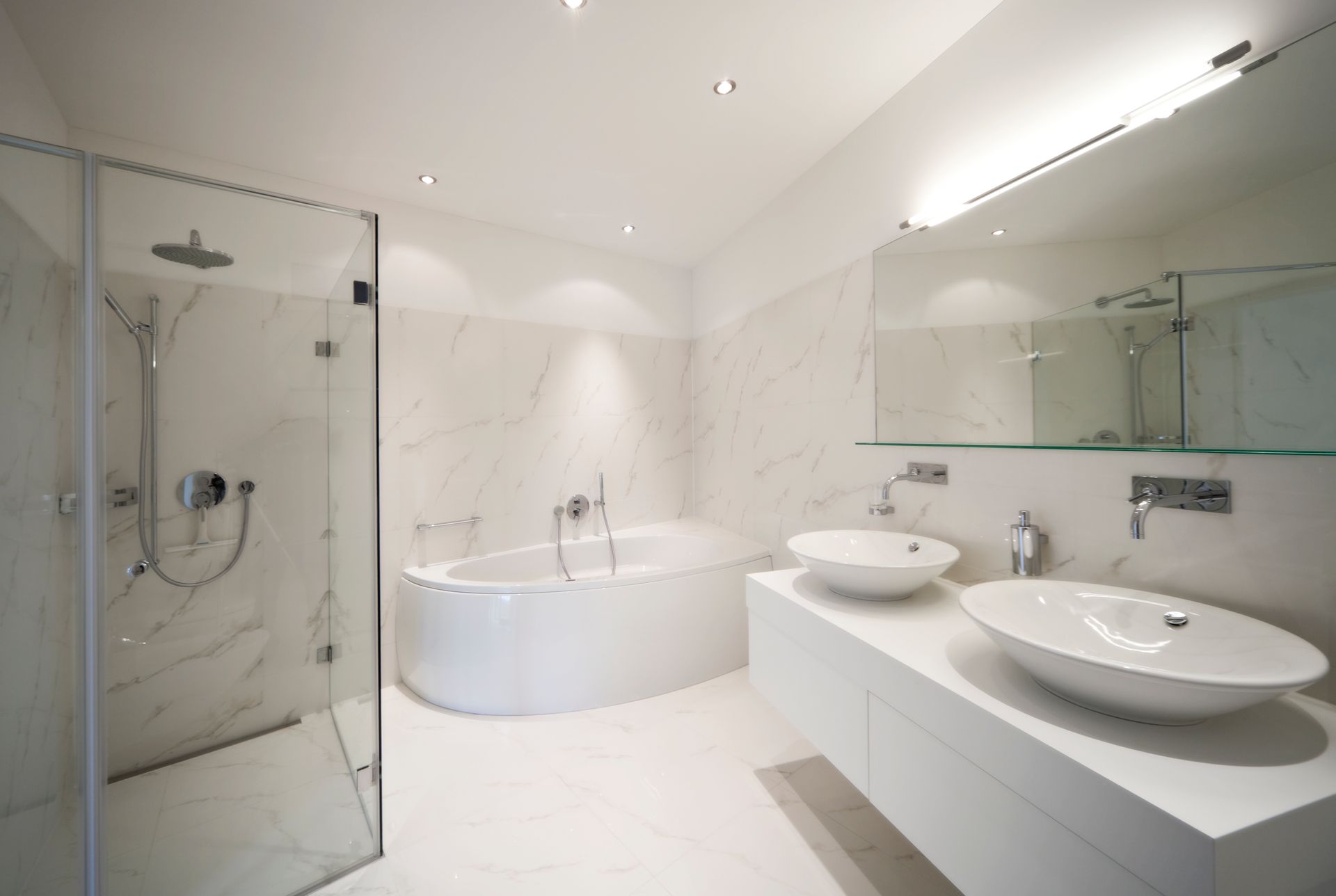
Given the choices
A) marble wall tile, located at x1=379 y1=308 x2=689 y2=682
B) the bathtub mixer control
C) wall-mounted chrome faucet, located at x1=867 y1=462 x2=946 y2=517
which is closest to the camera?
wall-mounted chrome faucet, located at x1=867 y1=462 x2=946 y2=517

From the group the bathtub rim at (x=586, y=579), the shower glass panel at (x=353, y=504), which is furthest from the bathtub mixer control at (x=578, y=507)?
the shower glass panel at (x=353, y=504)

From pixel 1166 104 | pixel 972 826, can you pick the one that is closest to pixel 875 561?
pixel 972 826

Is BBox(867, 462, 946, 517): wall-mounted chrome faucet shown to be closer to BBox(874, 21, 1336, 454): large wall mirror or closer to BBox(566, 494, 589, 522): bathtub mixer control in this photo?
BBox(874, 21, 1336, 454): large wall mirror

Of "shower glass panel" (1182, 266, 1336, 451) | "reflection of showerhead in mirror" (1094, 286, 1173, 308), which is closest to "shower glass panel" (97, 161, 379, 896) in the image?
"reflection of showerhead in mirror" (1094, 286, 1173, 308)

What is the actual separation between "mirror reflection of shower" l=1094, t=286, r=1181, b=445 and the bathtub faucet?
2534 millimetres

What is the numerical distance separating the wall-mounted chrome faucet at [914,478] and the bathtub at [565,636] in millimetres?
974

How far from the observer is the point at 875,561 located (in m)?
1.68

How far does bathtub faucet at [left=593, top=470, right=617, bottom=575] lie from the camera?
3076 mm

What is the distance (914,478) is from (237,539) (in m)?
2.27

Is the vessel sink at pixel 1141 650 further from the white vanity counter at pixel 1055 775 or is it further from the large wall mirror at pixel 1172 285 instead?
the large wall mirror at pixel 1172 285

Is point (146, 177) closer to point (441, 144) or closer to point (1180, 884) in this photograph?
point (441, 144)

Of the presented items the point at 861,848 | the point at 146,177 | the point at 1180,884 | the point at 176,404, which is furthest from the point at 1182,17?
the point at 176,404

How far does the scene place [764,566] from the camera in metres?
2.63

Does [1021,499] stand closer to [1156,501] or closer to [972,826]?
[1156,501]
